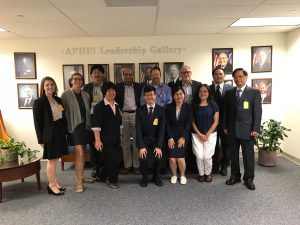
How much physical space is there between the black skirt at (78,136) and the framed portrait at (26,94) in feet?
7.31

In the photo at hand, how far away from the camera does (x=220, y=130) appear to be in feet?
12.9

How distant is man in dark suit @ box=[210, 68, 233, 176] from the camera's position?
3.87m

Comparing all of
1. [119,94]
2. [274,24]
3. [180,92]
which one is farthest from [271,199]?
[274,24]

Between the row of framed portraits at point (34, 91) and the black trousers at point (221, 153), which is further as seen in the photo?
the row of framed portraits at point (34, 91)

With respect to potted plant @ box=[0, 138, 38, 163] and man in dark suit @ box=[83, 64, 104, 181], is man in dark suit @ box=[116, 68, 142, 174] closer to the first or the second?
man in dark suit @ box=[83, 64, 104, 181]

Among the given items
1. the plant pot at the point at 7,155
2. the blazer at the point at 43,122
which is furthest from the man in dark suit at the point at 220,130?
the plant pot at the point at 7,155

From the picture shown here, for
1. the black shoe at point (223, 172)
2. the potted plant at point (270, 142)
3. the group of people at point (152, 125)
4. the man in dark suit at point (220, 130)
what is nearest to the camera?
the group of people at point (152, 125)

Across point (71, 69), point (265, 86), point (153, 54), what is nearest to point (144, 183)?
point (153, 54)

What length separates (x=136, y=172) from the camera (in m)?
4.16

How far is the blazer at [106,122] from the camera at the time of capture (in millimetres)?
3396

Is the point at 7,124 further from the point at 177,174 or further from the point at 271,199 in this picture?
the point at 271,199

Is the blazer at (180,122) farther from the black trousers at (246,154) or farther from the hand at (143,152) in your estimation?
the black trousers at (246,154)

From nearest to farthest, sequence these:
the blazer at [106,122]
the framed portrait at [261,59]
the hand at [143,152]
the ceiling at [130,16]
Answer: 1. the ceiling at [130,16]
2. the blazer at [106,122]
3. the hand at [143,152]
4. the framed portrait at [261,59]

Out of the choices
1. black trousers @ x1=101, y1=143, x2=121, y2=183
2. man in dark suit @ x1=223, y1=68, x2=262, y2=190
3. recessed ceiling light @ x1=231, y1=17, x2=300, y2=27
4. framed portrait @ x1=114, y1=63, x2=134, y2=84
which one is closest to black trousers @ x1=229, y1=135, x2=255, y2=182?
man in dark suit @ x1=223, y1=68, x2=262, y2=190
